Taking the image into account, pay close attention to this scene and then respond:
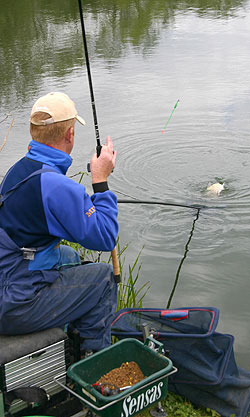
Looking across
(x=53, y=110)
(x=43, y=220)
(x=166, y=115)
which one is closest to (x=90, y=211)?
(x=43, y=220)

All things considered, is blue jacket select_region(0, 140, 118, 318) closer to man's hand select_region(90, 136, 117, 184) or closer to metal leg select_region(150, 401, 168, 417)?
man's hand select_region(90, 136, 117, 184)

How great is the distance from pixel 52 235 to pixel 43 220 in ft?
0.29

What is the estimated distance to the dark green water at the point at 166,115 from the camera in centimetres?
440

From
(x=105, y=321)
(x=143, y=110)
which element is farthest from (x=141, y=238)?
(x=143, y=110)

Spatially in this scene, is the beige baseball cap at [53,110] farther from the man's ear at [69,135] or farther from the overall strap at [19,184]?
the overall strap at [19,184]

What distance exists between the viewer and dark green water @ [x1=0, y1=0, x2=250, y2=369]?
14.4 feet

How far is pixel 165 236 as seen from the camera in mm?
4867

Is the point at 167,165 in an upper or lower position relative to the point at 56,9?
lower

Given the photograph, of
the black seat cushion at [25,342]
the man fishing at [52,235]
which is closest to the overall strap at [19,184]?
the man fishing at [52,235]

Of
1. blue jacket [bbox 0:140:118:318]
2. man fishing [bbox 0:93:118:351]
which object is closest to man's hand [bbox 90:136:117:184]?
man fishing [bbox 0:93:118:351]

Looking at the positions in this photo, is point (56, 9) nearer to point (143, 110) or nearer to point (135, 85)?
point (135, 85)

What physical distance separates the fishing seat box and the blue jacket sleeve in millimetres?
428

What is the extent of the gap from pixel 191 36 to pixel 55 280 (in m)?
11.0

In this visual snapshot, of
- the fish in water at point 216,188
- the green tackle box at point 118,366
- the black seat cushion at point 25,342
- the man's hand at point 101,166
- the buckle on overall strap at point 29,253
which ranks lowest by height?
the fish in water at point 216,188
